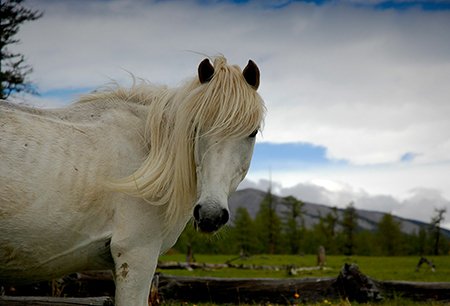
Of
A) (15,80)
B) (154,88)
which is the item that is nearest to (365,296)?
(154,88)

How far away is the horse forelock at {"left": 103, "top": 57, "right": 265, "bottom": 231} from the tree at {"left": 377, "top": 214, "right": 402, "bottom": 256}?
65.7 metres

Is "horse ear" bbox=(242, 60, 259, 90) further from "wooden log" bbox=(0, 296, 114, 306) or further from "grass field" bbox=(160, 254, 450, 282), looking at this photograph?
"grass field" bbox=(160, 254, 450, 282)

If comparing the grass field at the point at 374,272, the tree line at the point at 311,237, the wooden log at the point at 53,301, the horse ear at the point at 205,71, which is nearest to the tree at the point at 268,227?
the tree line at the point at 311,237

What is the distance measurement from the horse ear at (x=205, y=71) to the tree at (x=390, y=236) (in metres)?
65.8

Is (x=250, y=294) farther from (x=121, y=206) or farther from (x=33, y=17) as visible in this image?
(x=33, y=17)

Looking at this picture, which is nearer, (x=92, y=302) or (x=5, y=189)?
(x=5, y=189)

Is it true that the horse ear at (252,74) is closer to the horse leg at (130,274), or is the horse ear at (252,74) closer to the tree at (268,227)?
the horse leg at (130,274)

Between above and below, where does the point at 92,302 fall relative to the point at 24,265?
below

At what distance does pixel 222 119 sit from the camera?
10.2 ft

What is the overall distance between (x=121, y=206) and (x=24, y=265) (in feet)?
2.65

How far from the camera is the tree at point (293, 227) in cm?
6334

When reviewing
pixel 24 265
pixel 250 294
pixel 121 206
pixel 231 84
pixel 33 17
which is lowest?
pixel 250 294

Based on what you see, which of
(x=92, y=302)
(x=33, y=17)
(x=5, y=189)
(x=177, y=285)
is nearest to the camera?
(x=5, y=189)

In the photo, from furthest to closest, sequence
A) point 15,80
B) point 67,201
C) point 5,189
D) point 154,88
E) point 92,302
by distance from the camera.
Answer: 1. point 15,80
2. point 92,302
3. point 154,88
4. point 67,201
5. point 5,189
